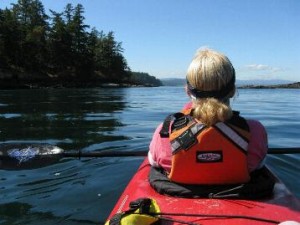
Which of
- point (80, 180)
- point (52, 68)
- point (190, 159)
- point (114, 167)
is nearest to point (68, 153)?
point (80, 180)

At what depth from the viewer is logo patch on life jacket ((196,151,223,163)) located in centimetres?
328

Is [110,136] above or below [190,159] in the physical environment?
below

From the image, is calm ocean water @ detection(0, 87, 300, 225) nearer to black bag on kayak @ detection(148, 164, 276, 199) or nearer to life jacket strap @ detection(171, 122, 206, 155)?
life jacket strap @ detection(171, 122, 206, 155)

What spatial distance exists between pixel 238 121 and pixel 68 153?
3028mm

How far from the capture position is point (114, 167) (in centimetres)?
738

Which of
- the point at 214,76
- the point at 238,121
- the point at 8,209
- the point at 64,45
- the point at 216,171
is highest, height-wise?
the point at 64,45

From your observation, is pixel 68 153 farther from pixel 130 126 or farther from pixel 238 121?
pixel 130 126

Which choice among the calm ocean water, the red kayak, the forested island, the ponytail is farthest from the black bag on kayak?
the forested island

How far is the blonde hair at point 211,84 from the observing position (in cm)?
326

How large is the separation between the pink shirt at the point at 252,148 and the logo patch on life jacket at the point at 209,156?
0.30 metres

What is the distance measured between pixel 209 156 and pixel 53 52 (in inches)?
2633

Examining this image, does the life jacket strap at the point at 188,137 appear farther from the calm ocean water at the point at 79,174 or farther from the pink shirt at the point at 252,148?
the calm ocean water at the point at 79,174

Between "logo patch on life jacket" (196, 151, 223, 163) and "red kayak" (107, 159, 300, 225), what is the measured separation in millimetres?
325

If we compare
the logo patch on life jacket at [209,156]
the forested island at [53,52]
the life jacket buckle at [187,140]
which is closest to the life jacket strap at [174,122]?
the life jacket buckle at [187,140]
